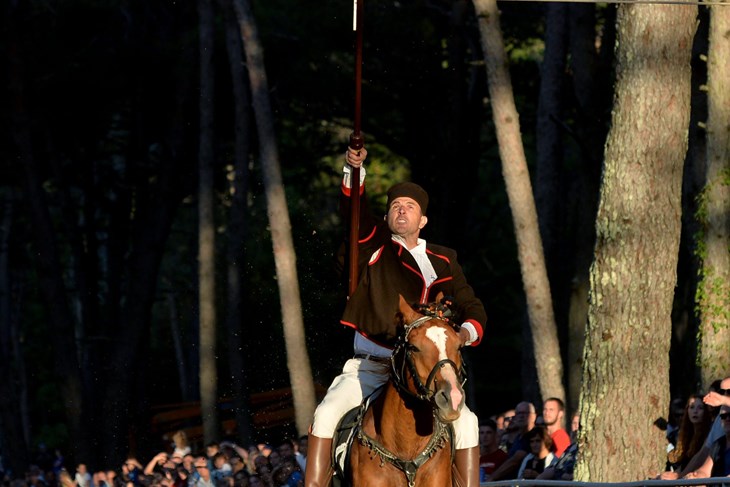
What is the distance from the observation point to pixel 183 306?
68062mm

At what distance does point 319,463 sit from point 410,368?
1280 mm

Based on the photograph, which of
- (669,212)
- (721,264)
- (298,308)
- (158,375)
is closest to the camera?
(669,212)

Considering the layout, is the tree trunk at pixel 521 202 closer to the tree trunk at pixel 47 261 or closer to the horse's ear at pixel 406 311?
the horse's ear at pixel 406 311

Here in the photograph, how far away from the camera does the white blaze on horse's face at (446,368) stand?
8.53 m

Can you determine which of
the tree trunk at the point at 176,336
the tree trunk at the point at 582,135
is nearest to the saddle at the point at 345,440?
the tree trunk at the point at 582,135

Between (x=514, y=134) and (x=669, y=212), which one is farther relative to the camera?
(x=514, y=134)

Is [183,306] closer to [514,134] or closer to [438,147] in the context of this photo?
[438,147]

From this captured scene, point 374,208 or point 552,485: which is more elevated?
point 374,208

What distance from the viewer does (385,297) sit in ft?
32.4

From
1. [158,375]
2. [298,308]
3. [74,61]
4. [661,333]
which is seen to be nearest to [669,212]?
[661,333]

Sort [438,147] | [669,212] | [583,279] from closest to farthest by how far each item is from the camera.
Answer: [669,212] → [583,279] → [438,147]

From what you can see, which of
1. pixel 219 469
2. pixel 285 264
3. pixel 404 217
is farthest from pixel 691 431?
pixel 285 264

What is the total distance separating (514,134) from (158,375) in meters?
44.7

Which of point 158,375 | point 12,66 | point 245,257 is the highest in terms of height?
point 12,66
